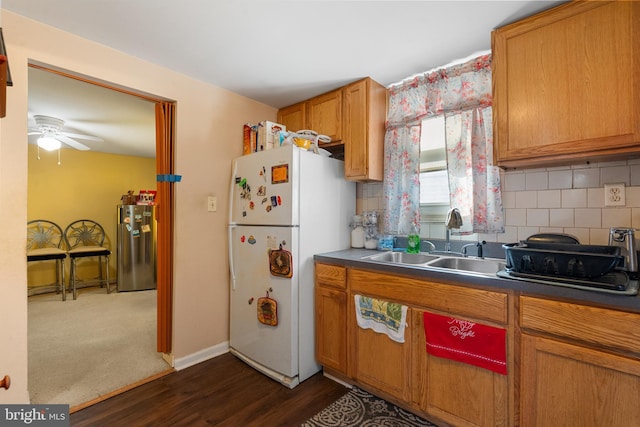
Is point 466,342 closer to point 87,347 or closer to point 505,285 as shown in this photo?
point 505,285

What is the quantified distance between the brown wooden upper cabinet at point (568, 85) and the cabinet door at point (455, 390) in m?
1.11

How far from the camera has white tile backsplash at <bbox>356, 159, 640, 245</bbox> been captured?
1.55 m

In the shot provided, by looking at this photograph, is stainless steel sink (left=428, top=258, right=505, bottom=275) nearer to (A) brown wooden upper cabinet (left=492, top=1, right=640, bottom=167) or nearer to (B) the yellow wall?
(A) brown wooden upper cabinet (left=492, top=1, right=640, bottom=167)

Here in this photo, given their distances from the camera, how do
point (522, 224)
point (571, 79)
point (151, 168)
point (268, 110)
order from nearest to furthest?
point (571, 79) < point (522, 224) < point (268, 110) < point (151, 168)

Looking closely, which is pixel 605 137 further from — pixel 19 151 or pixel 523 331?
pixel 19 151

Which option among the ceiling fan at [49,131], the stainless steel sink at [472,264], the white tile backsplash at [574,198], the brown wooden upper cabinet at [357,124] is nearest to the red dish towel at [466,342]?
the stainless steel sink at [472,264]

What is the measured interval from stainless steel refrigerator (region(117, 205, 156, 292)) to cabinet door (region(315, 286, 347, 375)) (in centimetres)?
362

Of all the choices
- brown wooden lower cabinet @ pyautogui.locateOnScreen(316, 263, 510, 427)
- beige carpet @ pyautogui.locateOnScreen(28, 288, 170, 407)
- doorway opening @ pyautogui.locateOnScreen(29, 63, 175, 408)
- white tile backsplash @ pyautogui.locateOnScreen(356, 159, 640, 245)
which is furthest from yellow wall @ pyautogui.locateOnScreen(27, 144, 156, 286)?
white tile backsplash @ pyautogui.locateOnScreen(356, 159, 640, 245)

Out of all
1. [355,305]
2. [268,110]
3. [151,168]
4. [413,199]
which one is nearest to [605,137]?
[413,199]

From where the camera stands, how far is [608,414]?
1.13 meters

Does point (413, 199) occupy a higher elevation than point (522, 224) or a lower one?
higher

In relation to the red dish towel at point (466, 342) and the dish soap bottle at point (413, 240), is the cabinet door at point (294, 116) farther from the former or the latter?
the red dish towel at point (466, 342)

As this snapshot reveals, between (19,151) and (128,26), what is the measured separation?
90 cm

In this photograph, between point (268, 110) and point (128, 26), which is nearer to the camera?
point (128, 26)
